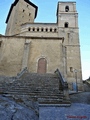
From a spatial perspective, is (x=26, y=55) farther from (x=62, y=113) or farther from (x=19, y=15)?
(x=62, y=113)

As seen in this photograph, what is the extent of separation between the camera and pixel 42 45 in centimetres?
2133

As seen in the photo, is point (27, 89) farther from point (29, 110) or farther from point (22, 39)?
point (22, 39)

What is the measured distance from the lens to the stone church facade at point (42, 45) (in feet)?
64.2

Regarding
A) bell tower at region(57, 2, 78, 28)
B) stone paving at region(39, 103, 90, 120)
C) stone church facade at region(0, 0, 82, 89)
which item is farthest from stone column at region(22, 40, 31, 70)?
stone paving at region(39, 103, 90, 120)

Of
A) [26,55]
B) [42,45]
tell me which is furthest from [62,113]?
[42,45]

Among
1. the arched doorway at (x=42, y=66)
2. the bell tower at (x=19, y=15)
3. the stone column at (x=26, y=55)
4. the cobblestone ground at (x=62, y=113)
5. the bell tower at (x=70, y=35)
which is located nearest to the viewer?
the cobblestone ground at (x=62, y=113)

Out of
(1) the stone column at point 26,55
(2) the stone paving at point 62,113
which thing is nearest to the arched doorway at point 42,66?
(1) the stone column at point 26,55

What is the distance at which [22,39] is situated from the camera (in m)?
21.7

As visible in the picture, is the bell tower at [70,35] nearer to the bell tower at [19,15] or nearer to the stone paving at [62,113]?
the bell tower at [19,15]

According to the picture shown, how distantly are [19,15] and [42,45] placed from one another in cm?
1250

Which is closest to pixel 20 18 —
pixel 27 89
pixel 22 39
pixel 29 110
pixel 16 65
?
pixel 22 39

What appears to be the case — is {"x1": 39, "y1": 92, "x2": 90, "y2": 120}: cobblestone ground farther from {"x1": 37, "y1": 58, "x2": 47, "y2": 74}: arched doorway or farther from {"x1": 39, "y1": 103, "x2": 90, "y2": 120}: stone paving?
{"x1": 37, "y1": 58, "x2": 47, "y2": 74}: arched doorway

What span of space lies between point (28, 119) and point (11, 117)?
2.13 ft

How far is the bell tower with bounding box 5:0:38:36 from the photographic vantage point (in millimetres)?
29203
